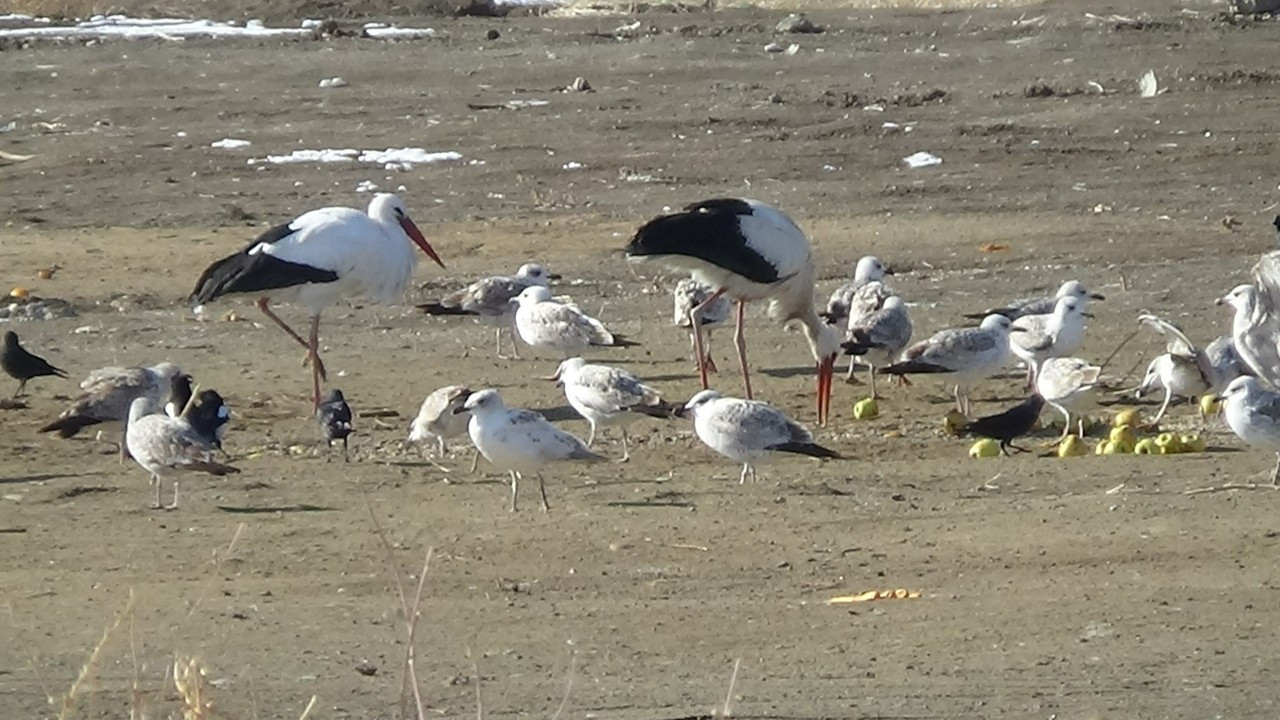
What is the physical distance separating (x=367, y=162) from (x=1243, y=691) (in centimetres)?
1632

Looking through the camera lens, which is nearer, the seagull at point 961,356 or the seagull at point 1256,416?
the seagull at point 1256,416

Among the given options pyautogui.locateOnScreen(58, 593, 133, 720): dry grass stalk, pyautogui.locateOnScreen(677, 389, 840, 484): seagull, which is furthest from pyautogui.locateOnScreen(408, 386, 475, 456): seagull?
pyautogui.locateOnScreen(58, 593, 133, 720): dry grass stalk

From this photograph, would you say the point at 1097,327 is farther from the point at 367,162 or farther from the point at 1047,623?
the point at 367,162

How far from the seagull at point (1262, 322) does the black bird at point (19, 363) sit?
22.8 ft

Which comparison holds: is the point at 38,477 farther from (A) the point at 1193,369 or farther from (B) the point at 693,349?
(A) the point at 1193,369

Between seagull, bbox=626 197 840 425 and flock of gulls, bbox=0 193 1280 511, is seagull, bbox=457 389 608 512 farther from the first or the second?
seagull, bbox=626 197 840 425

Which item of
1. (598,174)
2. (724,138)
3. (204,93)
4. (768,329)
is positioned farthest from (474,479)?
(204,93)

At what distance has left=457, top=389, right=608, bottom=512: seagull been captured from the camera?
10.5 metres

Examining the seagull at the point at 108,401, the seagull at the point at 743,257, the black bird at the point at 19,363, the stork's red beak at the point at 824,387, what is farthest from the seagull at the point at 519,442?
the black bird at the point at 19,363

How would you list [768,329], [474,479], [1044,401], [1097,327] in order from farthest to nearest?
[768,329] < [1097,327] < [1044,401] < [474,479]

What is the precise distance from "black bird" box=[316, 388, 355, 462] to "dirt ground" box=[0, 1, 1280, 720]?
1.00 feet

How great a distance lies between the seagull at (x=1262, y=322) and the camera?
959cm

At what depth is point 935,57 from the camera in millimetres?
Answer: 28609

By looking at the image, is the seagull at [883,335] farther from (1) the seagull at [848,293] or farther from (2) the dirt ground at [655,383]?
(1) the seagull at [848,293]
